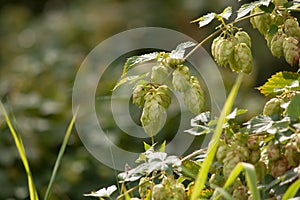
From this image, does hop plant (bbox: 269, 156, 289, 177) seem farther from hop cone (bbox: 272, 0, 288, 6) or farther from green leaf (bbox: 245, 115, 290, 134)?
hop cone (bbox: 272, 0, 288, 6)

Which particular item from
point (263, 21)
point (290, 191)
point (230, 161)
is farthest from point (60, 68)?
point (290, 191)

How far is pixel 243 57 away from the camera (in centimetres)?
157

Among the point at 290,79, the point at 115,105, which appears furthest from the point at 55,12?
the point at 290,79

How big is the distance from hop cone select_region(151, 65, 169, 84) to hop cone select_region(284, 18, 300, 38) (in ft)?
0.99

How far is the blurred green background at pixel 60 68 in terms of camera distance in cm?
362

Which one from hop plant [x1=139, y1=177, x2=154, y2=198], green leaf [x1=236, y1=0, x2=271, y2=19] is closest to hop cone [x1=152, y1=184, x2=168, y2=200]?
hop plant [x1=139, y1=177, x2=154, y2=198]

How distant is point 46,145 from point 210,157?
245cm

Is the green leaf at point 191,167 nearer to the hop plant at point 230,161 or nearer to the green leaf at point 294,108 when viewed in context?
the hop plant at point 230,161

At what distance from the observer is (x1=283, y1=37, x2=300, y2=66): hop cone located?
1.59 meters

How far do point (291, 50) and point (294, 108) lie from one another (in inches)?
7.2

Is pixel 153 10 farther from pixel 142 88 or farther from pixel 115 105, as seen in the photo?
pixel 142 88

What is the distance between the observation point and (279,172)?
149 centimetres

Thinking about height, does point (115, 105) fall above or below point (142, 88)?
below

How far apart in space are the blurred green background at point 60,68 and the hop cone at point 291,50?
892 mm
